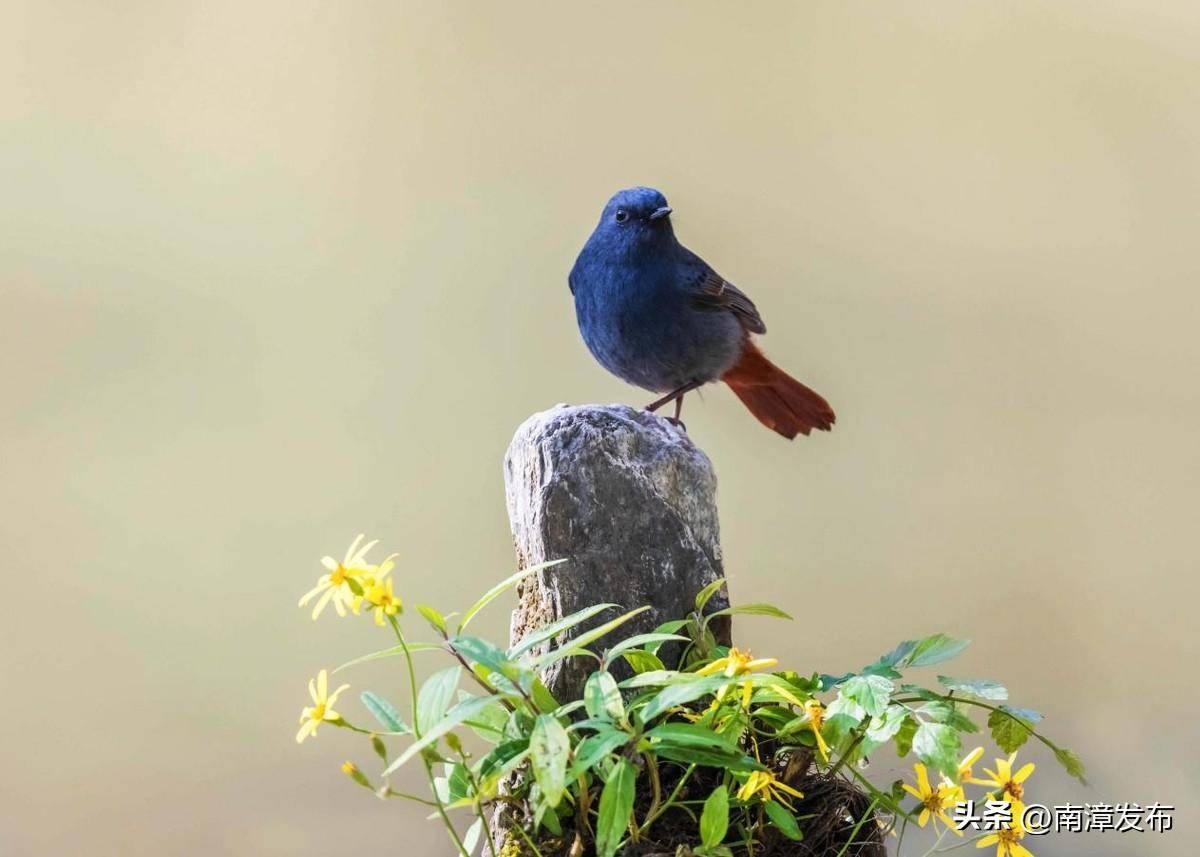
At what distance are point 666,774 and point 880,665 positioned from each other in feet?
0.93

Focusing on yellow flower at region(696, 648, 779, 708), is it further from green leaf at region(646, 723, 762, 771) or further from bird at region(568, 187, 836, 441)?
bird at region(568, 187, 836, 441)

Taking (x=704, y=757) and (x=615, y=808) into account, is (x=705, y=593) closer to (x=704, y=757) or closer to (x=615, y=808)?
(x=704, y=757)

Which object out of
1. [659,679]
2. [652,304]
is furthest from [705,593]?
[652,304]

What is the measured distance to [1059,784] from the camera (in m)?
2.78

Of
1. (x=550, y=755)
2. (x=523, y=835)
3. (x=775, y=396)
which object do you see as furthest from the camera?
(x=775, y=396)

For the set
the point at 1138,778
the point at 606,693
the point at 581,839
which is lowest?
the point at 581,839

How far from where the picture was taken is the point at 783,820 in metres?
1.20

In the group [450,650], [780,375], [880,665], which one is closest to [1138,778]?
[780,375]

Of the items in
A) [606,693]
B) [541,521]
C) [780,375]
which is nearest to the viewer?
[606,693]

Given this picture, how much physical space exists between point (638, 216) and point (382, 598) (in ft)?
3.15

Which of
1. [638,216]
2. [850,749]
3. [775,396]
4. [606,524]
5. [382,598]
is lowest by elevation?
[850,749]

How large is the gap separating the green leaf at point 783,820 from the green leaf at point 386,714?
392 mm

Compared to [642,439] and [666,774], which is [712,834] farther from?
[642,439]

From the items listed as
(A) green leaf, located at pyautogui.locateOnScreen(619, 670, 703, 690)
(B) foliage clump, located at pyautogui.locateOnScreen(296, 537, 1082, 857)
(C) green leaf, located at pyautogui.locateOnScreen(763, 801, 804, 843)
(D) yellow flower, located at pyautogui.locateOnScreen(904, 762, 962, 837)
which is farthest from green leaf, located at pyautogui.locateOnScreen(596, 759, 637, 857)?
(D) yellow flower, located at pyautogui.locateOnScreen(904, 762, 962, 837)
